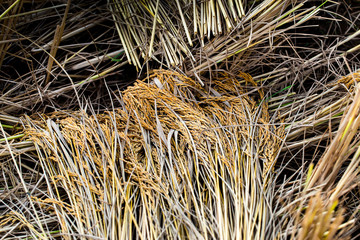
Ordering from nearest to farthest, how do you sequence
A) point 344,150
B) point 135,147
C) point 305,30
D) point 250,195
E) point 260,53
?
point 344,150
point 250,195
point 135,147
point 260,53
point 305,30

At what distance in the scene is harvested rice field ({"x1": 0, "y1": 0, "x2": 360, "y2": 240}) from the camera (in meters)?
0.88

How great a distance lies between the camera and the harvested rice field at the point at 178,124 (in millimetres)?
881

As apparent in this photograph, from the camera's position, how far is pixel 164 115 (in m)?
1.08

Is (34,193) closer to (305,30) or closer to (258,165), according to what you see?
(258,165)

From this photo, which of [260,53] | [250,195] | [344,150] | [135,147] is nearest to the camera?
[344,150]

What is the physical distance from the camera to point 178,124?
102 centimetres

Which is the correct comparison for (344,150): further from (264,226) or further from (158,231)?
(158,231)

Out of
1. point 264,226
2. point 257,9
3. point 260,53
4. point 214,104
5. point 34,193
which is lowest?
point 264,226

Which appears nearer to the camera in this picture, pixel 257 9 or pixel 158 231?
pixel 158 231

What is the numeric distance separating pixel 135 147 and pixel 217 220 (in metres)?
0.33

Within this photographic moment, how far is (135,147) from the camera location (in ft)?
Result: 3.41

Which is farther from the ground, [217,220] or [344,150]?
[344,150]

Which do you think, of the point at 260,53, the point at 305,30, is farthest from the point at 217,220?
the point at 305,30

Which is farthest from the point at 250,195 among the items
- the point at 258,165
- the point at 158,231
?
the point at 158,231
